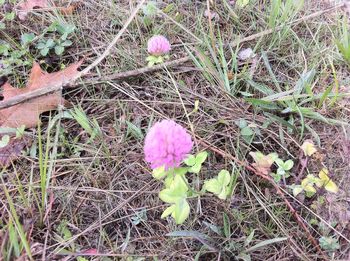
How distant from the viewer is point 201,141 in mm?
1451

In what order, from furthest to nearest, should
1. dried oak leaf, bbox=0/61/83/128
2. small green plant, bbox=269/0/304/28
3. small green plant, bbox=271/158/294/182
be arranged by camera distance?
small green plant, bbox=269/0/304/28 < dried oak leaf, bbox=0/61/83/128 < small green plant, bbox=271/158/294/182

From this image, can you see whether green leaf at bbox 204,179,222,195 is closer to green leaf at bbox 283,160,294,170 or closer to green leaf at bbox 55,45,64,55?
green leaf at bbox 283,160,294,170

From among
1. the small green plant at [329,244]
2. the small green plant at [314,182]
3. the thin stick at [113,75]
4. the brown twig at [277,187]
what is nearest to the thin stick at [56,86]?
the thin stick at [113,75]

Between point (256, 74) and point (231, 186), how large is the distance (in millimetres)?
560

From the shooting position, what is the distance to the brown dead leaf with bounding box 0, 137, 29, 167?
4.73ft

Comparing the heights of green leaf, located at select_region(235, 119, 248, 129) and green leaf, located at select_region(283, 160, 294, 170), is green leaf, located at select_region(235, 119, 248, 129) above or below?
above

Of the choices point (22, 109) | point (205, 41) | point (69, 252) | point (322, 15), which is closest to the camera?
point (69, 252)

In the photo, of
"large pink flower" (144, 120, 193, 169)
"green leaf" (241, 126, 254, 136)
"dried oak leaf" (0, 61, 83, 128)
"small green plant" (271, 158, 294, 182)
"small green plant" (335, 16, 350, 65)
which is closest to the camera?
"large pink flower" (144, 120, 193, 169)

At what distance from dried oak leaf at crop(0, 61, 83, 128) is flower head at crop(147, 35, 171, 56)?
31 centimetres

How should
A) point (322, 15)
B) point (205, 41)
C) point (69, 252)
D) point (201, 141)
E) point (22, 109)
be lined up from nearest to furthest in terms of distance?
point (69, 252), point (201, 141), point (22, 109), point (205, 41), point (322, 15)

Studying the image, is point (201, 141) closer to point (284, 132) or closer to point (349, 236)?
point (284, 132)

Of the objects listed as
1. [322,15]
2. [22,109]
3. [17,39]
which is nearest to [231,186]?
[22,109]

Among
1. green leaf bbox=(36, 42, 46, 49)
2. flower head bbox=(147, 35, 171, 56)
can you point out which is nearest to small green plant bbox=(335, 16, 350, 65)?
flower head bbox=(147, 35, 171, 56)

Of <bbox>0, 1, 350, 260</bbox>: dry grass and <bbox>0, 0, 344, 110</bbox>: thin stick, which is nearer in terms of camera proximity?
<bbox>0, 1, 350, 260</bbox>: dry grass
